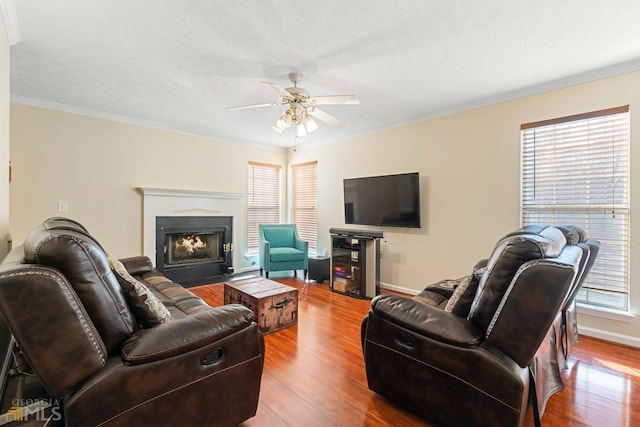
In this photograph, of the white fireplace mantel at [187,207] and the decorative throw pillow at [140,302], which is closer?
the decorative throw pillow at [140,302]

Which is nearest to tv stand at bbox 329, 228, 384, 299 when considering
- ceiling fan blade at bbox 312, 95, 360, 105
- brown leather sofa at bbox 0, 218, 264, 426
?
ceiling fan blade at bbox 312, 95, 360, 105

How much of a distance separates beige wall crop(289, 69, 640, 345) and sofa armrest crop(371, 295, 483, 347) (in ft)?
7.42

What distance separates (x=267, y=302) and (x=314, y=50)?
227 centimetres

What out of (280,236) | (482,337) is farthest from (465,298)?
(280,236)

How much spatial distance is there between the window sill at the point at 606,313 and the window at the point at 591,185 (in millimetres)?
58

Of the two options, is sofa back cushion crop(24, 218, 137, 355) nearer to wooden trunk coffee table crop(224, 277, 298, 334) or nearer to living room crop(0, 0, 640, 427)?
wooden trunk coffee table crop(224, 277, 298, 334)

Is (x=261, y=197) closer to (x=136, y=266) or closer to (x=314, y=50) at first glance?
(x=136, y=266)

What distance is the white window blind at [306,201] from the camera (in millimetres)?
5523

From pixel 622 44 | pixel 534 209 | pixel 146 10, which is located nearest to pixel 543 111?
pixel 622 44

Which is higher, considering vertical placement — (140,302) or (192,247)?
(140,302)

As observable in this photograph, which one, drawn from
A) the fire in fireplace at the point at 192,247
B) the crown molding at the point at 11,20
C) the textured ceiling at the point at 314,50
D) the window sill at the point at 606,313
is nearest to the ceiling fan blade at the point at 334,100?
the textured ceiling at the point at 314,50

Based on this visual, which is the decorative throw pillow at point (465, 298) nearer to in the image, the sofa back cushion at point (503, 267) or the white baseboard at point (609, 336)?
the sofa back cushion at point (503, 267)

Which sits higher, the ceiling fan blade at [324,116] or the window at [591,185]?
the ceiling fan blade at [324,116]

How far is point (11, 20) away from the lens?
1.96m
